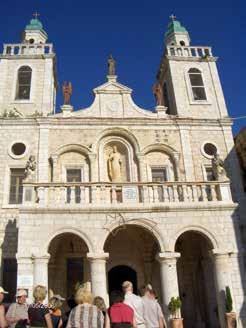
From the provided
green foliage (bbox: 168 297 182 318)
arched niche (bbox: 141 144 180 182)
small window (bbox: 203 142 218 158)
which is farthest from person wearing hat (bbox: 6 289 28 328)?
small window (bbox: 203 142 218 158)

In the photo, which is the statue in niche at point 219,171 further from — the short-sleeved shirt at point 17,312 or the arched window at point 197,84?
the short-sleeved shirt at point 17,312

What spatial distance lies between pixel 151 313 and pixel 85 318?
89.8 inches

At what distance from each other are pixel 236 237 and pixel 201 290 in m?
3.86

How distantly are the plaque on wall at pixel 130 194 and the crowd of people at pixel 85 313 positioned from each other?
22.3ft

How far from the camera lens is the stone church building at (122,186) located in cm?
1395

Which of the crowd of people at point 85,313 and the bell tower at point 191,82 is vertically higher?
the bell tower at point 191,82

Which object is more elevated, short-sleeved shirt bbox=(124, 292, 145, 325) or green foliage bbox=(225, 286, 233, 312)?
green foliage bbox=(225, 286, 233, 312)

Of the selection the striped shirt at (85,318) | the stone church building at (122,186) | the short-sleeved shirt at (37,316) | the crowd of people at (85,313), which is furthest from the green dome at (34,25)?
the striped shirt at (85,318)

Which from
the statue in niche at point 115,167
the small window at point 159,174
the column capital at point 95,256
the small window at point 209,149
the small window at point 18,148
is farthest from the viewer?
the small window at point 209,149

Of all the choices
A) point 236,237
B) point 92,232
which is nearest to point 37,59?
point 92,232

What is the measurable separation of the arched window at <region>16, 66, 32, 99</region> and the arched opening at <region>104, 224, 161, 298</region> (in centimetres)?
994

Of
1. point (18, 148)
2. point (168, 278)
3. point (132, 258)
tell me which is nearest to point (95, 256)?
point (168, 278)

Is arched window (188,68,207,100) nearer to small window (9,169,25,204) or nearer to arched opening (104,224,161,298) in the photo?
arched opening (104,224,161,298)

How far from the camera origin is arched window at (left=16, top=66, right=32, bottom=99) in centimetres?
2124
